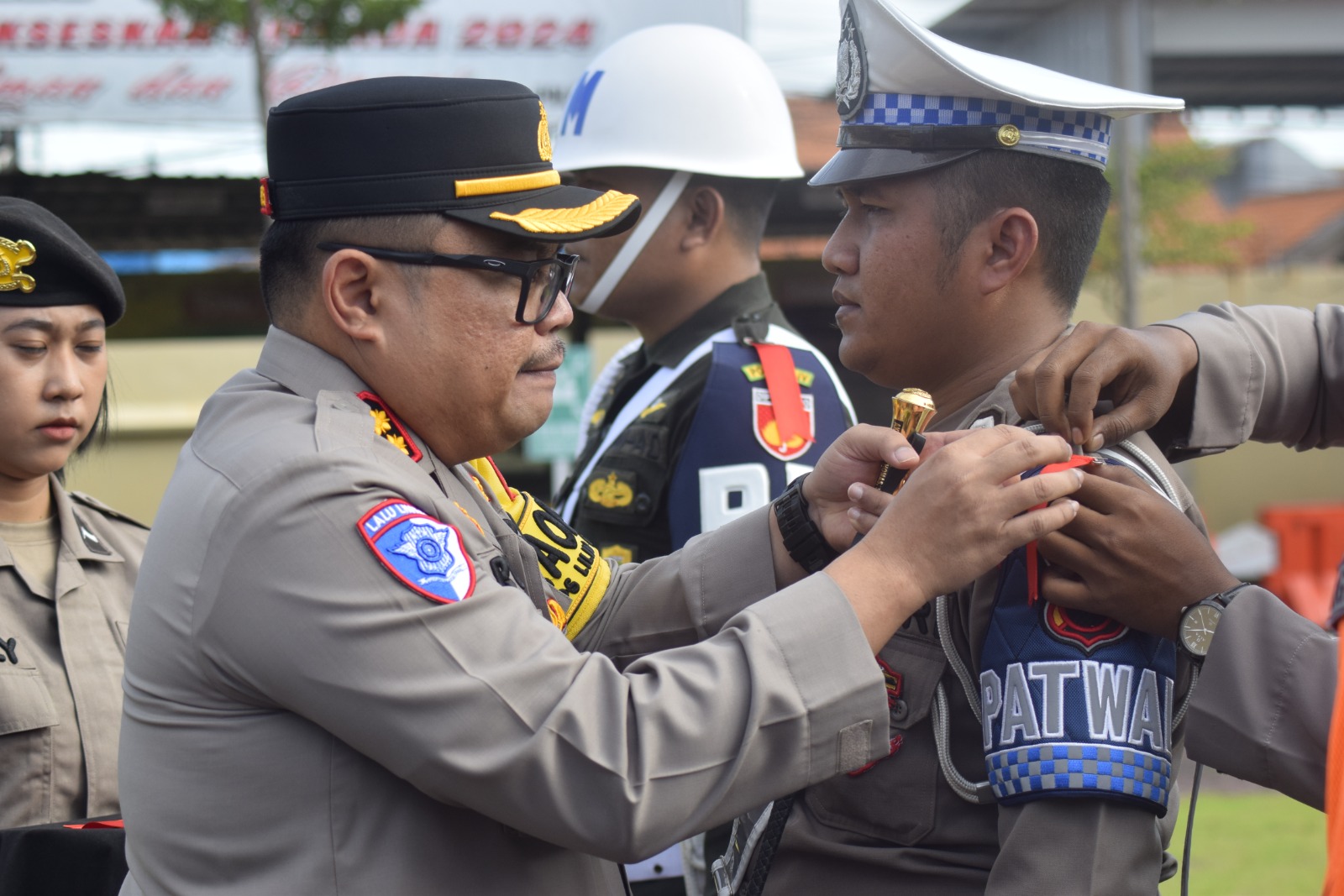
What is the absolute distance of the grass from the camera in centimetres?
589

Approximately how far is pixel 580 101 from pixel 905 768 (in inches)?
96.3

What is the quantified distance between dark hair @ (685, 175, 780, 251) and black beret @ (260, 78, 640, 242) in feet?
5.54

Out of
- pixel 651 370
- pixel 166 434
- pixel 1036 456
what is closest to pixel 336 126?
pixel 1036 456

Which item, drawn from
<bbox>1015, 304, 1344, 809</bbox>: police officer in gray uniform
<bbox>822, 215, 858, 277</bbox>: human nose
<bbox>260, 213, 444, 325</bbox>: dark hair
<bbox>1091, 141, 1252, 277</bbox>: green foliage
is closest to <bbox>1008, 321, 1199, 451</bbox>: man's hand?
<bbox>1015, 304, 1344, 809</bbox>: police officer in gray uniform

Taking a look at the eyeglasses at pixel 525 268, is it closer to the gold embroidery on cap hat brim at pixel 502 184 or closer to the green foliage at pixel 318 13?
the gold embroidery on cap hat brim at pixel 502 184

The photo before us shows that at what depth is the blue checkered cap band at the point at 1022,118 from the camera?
2.04 metres

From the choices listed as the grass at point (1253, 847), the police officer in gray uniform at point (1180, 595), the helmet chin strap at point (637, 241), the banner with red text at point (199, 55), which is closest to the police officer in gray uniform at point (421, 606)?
the police officer in gray uniform at point (1180, 595)

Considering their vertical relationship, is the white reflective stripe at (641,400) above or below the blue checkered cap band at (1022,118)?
below

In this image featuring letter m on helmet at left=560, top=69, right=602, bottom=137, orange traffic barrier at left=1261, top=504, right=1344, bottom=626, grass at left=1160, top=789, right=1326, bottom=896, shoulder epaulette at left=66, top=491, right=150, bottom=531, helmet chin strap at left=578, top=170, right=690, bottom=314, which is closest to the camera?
shoulder epaulette at left=66, top=491, right=150, bottom=531

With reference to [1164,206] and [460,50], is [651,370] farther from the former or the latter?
[1164,206]

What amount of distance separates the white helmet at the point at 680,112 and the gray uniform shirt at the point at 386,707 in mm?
1979

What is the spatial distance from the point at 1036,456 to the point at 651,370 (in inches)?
76.7

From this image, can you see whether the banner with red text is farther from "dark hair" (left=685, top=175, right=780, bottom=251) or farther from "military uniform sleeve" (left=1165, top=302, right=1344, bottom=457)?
"military uniform sleeve" (left=1165, top=302, right=1344, bottom=457)

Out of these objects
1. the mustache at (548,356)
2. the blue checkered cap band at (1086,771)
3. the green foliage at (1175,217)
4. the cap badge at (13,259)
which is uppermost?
the mustache at (548,356)
